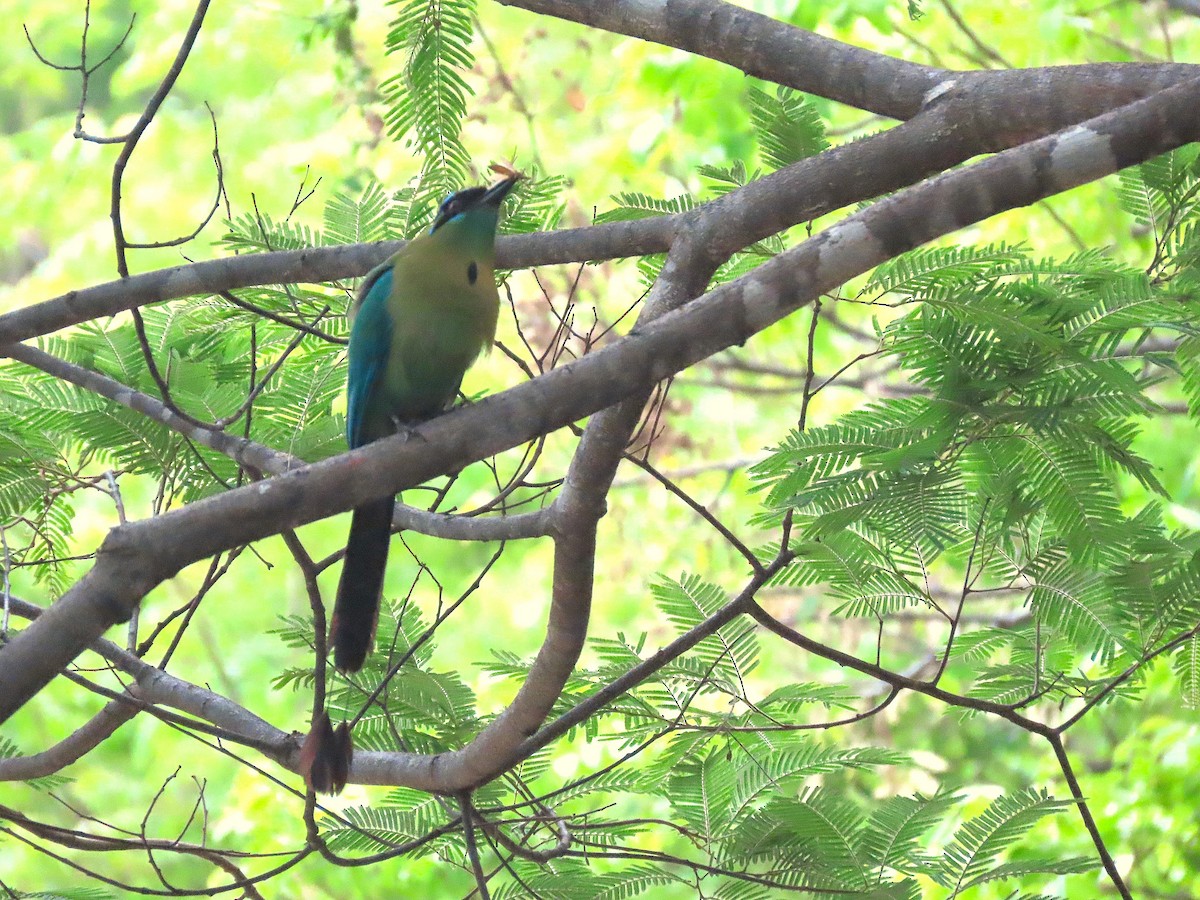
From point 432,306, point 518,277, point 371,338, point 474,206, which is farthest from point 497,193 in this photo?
point 518,277

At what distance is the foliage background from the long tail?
249 centimetres

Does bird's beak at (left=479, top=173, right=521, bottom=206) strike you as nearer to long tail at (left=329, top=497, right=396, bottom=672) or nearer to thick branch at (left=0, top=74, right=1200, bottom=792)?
long tail at (left=329, top=497, right=396, bottom=672)

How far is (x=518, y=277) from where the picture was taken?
788 centimetres

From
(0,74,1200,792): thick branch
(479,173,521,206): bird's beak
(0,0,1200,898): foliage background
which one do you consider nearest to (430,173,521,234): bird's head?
(479,173,521,206): bird's beak

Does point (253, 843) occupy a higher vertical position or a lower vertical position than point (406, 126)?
lower

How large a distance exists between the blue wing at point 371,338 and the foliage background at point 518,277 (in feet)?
7.72

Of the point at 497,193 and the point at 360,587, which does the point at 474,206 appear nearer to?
the point at 497,193

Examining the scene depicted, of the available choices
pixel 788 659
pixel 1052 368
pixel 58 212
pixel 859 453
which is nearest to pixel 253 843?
pixel 859 453

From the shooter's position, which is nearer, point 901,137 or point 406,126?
point 901,137

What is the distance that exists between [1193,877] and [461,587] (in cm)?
610

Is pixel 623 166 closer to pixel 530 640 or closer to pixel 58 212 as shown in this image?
pixel 530 640

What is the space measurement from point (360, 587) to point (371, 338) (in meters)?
0.69

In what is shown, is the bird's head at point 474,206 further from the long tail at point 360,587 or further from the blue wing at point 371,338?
the long tail at point 360,587

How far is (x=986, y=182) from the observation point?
193 cm
